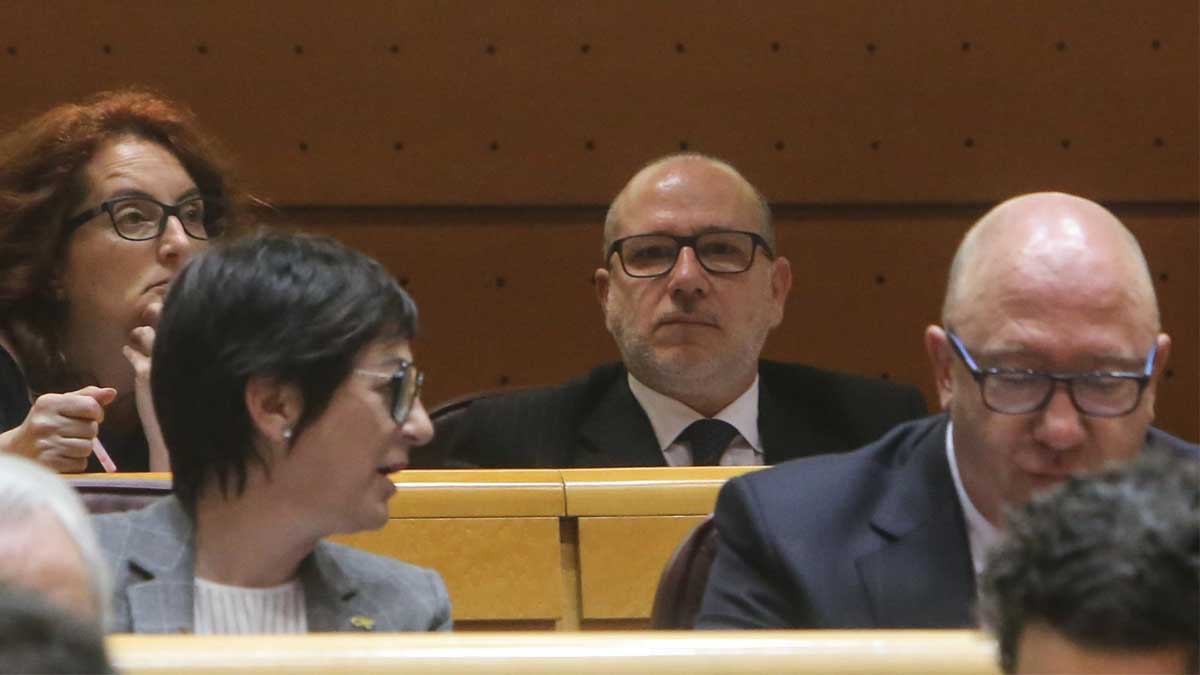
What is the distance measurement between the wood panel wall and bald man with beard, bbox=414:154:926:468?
95 cm

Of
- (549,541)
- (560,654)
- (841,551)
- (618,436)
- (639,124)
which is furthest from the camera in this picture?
(639,124)

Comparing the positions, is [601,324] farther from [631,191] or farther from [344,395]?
[344,395]

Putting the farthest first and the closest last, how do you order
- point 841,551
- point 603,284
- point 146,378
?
point 603,284, point 146,378, point 841,551

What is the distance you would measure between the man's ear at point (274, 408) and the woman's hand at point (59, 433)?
Answer: 0.52m

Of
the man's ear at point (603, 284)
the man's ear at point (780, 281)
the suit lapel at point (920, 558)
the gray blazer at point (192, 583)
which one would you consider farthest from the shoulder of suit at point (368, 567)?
the man's ear at point (780, 281)

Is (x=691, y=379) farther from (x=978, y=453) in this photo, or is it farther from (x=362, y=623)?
(x=362, y=623)

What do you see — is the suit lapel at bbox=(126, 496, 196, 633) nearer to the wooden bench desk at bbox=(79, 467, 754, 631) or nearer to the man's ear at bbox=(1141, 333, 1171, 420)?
the wooden bench desk at bbox=(79, 467, 754, 631)

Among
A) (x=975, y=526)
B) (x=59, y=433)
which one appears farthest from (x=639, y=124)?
(x=975, y=526)

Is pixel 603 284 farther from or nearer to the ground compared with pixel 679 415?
farther from the ground

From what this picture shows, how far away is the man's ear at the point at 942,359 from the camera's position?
1945 mm

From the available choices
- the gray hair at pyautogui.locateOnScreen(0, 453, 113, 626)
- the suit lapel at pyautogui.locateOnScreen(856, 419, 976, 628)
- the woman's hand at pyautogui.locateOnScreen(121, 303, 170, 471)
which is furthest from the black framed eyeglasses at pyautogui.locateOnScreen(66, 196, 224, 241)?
the gray hair at pyautogui.locateOnScreen(0, 453, 113, 626)

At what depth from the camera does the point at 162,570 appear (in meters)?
1.77

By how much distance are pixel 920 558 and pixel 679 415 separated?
1220 mm

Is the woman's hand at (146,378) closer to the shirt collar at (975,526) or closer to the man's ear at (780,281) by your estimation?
the man's ear at (780,281)
